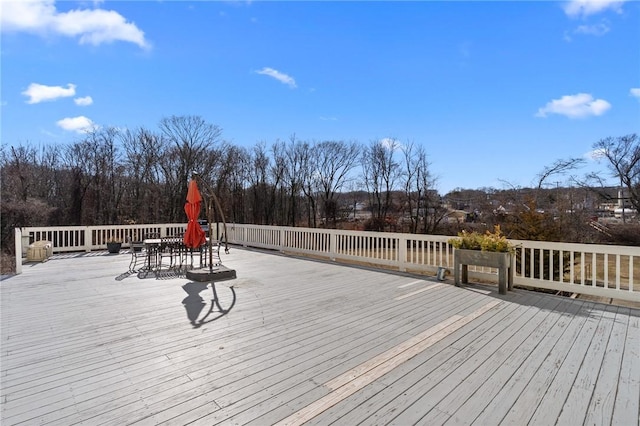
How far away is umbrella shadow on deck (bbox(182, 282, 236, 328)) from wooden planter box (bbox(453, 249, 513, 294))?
11.2 ft

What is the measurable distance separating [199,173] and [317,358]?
17227 mm

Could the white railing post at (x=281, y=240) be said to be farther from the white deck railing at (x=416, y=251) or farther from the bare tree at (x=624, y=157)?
the bare tree at (x=624, y=157)

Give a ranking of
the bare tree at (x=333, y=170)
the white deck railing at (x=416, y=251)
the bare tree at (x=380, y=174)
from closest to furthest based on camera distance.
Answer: the white deck railing at (x=416, y=251) → the bare tree at (x=380, y=174) → the bare tree at (x=333, y=170)

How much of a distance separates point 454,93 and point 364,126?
8.63 meters

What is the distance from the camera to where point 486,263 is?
15.2 ft

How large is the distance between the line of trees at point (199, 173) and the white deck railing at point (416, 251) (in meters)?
6.91

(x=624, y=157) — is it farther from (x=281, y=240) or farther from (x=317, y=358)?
(x=317, y=358)

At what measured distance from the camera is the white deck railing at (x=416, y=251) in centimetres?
430

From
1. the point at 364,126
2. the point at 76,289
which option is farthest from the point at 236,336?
the point at 364,126

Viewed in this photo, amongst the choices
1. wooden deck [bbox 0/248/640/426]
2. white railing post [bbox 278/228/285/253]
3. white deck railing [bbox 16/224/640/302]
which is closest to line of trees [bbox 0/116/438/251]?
white deck railing [bbox 16/224/640/302]

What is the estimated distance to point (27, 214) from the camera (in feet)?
44.5

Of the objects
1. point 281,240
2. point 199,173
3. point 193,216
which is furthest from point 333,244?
point 199,173

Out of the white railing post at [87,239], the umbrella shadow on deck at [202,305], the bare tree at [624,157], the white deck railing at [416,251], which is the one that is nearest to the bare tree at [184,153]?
the white deck railing at [416,251]

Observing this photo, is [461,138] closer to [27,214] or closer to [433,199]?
[433,199]
